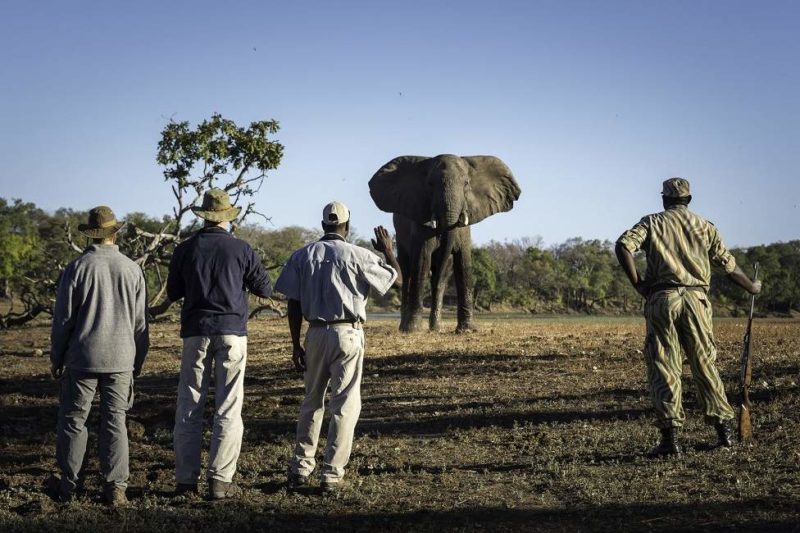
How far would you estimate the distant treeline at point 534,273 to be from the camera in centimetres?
4197

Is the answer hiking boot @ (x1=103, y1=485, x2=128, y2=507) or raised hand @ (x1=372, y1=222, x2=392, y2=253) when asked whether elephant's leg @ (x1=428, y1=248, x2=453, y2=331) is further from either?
hiking boot @ (x1=103, y1=485, x2=128, y2=507)

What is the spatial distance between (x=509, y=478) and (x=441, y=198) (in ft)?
40.7

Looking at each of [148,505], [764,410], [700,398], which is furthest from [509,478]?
[764,410]

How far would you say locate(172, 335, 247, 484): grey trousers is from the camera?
601 centimetres

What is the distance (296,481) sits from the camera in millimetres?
6148

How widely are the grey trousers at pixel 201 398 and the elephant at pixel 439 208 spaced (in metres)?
12.6

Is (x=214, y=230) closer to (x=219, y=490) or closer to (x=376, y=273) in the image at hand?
(x=376, y=273)

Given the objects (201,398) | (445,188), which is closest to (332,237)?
(201,398)

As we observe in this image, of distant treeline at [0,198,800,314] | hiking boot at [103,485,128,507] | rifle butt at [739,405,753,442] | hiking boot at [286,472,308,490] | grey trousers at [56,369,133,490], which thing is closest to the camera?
hiking boot at [103,485,128,507]

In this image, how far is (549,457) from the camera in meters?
7.12

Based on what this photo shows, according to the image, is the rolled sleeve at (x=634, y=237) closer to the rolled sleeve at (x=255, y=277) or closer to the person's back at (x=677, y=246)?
the person's back at (x=677, y=246)

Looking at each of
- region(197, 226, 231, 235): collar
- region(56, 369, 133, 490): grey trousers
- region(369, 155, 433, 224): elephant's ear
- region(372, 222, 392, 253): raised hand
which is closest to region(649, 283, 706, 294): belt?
region(372, 222, 392, 253): raised hand

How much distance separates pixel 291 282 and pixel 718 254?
11.9 ft

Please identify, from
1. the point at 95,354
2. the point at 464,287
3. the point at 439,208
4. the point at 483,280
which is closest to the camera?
the point at 95,354
